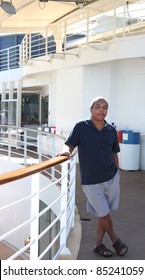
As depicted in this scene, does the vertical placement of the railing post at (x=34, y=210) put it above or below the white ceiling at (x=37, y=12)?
below

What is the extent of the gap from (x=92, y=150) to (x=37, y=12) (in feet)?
35.5

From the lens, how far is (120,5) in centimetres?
1166

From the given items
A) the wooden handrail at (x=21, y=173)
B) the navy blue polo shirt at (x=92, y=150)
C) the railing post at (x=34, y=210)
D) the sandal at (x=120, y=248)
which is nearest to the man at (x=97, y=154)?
the navy blue polo shirt at (x=92, y=150)

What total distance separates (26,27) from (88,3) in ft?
17.4

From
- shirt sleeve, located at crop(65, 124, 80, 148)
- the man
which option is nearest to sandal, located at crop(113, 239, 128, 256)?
the man

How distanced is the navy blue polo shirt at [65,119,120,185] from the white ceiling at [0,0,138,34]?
7.94m

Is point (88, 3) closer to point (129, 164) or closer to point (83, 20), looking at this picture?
point (83, 20)

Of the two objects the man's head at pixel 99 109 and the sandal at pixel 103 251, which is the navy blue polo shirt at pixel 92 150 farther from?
the sandal at pixel 103 251

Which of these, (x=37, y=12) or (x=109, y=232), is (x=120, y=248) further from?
(x=37, y=12)

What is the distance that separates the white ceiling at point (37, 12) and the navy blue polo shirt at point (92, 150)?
7.94 meters

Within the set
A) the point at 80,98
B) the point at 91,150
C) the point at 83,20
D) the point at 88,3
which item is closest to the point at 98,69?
the point at 80,98

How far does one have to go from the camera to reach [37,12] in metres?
13.1

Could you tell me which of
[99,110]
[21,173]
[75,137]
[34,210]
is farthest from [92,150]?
[21,173]

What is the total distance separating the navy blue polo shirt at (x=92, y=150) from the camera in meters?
3.32
